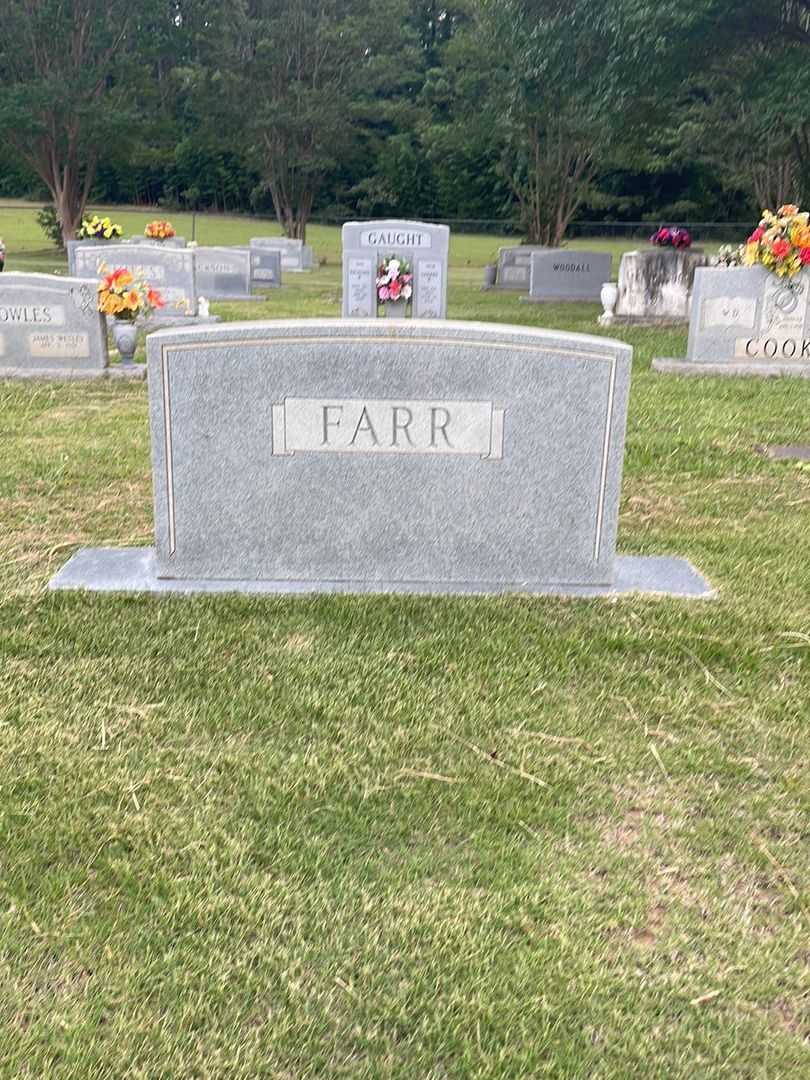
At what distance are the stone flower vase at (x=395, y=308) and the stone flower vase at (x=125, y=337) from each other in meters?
5.01

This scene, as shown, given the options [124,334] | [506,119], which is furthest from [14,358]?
[506,119]

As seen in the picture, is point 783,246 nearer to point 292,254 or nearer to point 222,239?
point 292,254

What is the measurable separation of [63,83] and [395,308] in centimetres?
1939

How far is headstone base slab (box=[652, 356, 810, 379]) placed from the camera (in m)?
9.50

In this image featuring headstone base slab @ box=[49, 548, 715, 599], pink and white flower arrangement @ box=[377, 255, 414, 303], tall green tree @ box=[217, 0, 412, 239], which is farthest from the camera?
tall green tree @ box=[217, 0, 412, 239]

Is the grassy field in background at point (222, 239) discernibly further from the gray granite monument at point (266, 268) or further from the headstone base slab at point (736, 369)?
the headstone base slab at point (736, 369)

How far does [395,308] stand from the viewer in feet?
46.5

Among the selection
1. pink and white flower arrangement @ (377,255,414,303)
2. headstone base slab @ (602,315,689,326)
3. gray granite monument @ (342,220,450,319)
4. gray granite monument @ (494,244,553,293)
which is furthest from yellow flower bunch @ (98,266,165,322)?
gray granite monument @ (494,244,553,293)

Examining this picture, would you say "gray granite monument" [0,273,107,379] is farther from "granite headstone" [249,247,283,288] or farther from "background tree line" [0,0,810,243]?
"granite headstone" [249,247,283,288]

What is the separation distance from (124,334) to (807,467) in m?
6.22

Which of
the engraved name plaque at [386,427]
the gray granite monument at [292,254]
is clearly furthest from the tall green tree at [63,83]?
the engraved name plaque at [386,427]

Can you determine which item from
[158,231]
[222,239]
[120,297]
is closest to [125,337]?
[120,297]

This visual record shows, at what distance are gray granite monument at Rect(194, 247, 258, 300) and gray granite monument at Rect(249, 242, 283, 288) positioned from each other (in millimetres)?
3233

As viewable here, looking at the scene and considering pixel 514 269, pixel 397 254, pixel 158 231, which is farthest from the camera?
pixel 514 269
